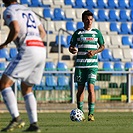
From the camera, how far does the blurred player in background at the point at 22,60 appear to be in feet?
29.5

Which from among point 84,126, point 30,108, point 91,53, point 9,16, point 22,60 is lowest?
point 84,126

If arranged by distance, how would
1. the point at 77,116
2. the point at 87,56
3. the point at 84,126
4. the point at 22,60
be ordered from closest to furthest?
the point at 22,60 < the point at 84,126 < the point at 77,116 < the point at 87,56

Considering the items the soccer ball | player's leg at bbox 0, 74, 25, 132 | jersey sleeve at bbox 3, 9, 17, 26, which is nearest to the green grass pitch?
the soccer ball

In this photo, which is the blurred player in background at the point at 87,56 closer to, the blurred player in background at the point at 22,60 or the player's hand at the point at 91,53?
the player's hand at the point at 91,53

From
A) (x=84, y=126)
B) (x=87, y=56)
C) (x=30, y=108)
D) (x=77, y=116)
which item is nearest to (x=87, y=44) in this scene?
(x=87, y=56)

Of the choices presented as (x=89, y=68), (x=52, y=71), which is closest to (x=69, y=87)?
(x=52, y=71)

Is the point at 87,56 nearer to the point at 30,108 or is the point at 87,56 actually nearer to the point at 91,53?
the point at 91,53

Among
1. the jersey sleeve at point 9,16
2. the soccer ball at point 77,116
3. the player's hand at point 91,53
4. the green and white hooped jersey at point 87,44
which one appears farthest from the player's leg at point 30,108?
the green and white hooped jersey at point 87,44

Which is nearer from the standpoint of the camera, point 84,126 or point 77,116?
point 84,126

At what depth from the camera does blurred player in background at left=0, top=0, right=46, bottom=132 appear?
8.99 meters

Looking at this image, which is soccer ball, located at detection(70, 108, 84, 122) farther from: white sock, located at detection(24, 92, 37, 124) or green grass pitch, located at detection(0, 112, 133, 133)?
white sock, located at detection(24, 92, 37, 124)

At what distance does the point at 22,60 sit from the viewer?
9.02 m

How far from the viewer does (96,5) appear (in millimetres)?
28875

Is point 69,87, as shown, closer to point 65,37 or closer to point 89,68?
point 65,37
